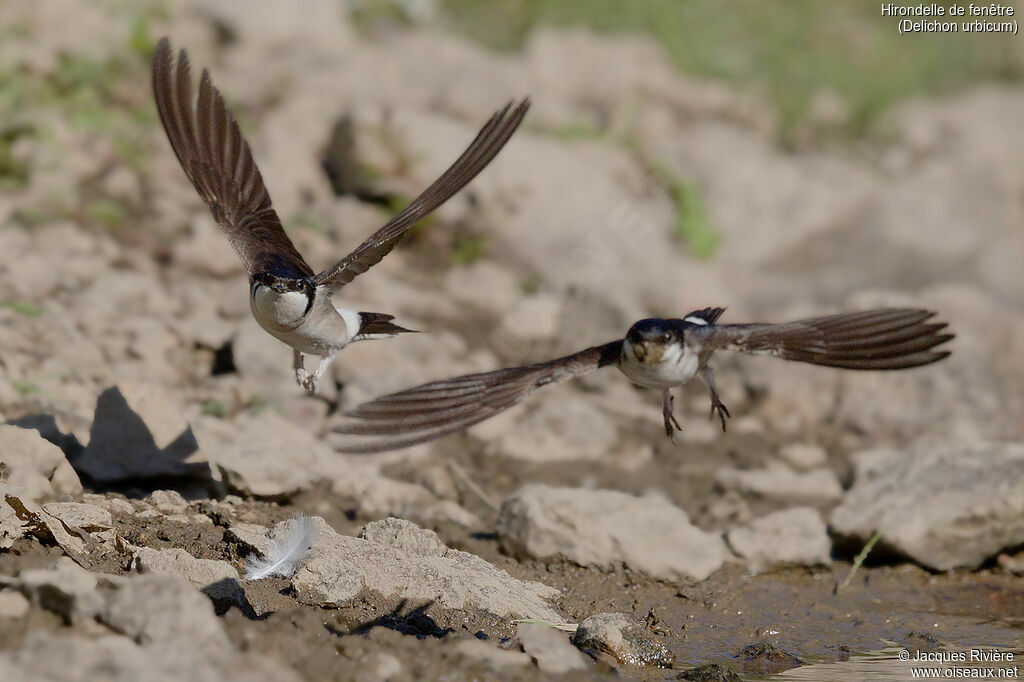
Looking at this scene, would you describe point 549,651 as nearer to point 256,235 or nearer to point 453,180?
point 453,180

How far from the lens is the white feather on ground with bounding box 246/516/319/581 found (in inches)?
155

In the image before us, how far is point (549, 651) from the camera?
3422 millimetres

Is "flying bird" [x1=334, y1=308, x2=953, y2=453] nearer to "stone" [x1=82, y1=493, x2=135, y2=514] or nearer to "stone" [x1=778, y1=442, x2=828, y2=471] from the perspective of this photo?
"stone" [x1=82, y1=493, x2=135, y2=514]

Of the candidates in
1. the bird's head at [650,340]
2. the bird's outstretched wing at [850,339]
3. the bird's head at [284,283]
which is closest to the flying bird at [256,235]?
the bird's head at [284,283]

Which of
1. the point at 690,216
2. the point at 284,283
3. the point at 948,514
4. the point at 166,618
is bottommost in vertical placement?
the point at 166,618

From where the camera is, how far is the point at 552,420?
20.9 ft

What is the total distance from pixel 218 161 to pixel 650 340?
2.09 meters

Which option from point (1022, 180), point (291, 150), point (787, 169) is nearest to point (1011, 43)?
point (1022, 180)

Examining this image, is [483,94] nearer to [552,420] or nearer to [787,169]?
[787,169]

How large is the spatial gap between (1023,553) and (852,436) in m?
1.58

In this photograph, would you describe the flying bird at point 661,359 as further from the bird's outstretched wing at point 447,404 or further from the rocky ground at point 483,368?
the rocky ground at point 483,368

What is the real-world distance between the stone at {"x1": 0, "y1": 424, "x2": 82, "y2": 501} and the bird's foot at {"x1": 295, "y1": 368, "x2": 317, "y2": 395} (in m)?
0.93

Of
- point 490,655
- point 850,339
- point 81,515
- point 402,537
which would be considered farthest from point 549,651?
point 81,515

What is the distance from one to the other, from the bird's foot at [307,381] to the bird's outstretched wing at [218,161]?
408mm
